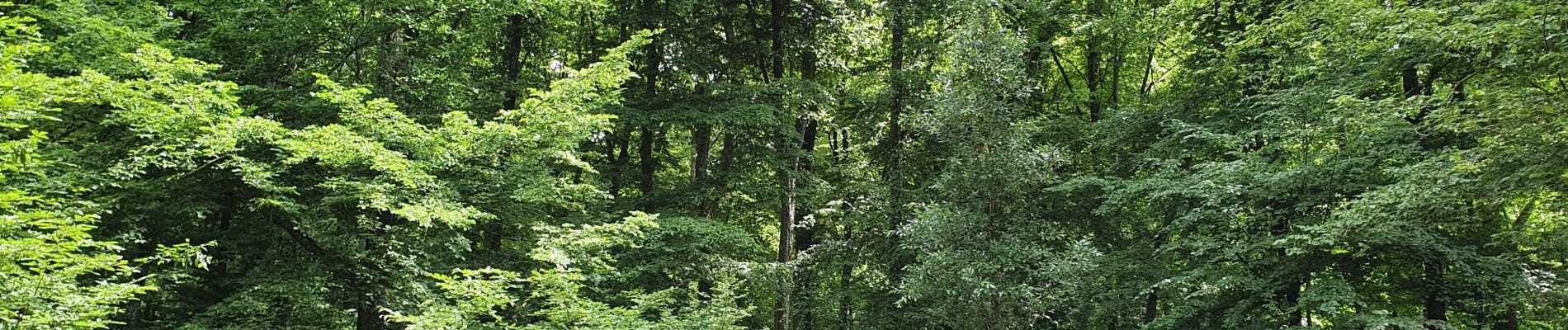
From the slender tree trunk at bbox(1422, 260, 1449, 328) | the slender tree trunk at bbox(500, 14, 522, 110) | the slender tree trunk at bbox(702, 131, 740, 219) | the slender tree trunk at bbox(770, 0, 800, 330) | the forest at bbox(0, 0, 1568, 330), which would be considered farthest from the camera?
the slender tree trunk at bbox(770, 0, 800, 330)

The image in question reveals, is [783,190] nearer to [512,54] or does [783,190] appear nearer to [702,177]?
[702,177]

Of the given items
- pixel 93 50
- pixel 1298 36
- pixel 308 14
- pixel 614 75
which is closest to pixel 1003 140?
pixel 1298 36

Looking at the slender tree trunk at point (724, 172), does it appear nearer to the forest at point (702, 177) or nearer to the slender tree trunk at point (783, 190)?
the forest at point (702, 177)

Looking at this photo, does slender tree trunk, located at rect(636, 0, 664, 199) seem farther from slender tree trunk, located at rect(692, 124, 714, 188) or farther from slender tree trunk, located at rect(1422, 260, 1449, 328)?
slender tree trunk, located at rect(1422, 260, 1449, 328)

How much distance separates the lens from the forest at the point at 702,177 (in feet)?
19.7

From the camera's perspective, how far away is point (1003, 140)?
8.38 metres

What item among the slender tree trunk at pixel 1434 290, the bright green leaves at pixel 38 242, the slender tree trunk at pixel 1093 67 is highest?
the slender tree trunk at pixel 1093 67


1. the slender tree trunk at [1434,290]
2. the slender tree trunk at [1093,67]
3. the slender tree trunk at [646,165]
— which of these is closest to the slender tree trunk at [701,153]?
the slender tree trunk at [646,165]

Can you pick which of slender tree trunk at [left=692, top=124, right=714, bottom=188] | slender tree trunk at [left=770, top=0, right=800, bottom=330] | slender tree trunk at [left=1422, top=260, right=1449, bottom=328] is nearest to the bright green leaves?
slender tree trunk at [left=692, top=124, right=714, bottom=188]

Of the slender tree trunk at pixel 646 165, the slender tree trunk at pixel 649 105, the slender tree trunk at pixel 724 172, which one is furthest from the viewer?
the slender tree trunk at pixel 646 165

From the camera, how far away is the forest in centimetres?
599

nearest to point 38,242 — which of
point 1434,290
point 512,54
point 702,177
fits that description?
point 512,54

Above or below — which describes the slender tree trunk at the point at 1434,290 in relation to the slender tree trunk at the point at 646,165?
below

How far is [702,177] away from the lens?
12.2 metres
